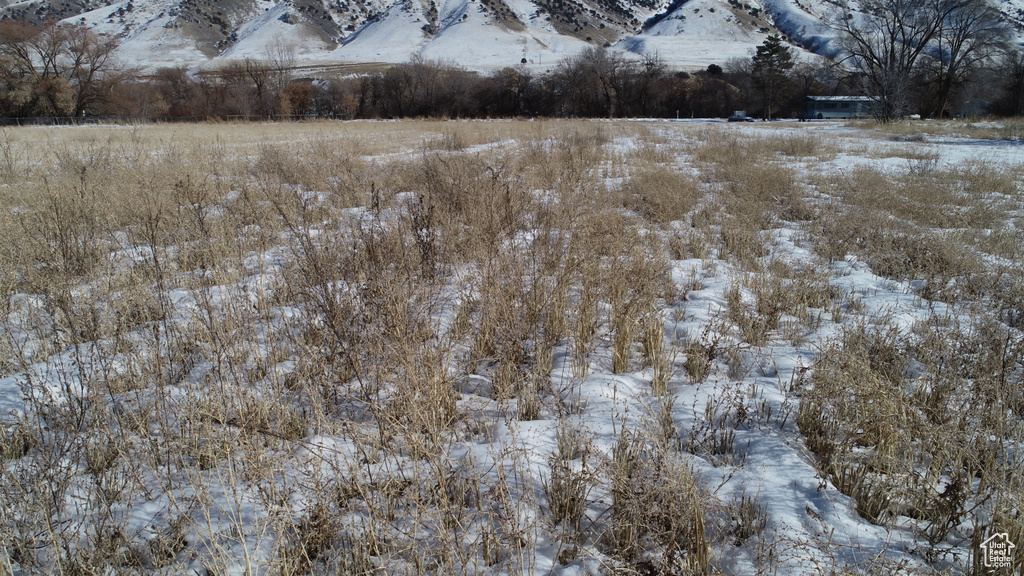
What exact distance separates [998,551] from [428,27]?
136504 millimetres

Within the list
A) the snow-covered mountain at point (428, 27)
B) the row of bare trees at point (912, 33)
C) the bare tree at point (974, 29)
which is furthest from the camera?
the snow-covered mountain at point (428, 27)

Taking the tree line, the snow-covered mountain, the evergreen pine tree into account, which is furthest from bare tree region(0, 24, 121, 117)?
the evergreen pine tree

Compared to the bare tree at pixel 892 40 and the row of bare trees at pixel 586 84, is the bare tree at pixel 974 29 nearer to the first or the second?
the row of bare trees at pixel 586 84

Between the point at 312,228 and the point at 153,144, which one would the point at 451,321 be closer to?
the point at 312,228

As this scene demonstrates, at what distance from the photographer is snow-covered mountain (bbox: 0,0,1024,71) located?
9231 cm

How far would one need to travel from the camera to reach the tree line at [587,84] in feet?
103

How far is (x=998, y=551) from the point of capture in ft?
4.86

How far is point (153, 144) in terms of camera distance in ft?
42.1

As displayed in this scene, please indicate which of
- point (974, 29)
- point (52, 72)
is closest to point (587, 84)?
point (974, 29)

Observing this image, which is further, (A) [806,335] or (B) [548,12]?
(B) [548,12]

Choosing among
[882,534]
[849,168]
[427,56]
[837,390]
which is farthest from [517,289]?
[427,56]

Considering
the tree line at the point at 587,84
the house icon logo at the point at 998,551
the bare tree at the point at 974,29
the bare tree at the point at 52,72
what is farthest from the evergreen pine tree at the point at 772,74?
the bare tree at the point at 52,72

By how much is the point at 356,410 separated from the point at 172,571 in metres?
0.99

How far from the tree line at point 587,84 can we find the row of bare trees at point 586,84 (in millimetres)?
127
